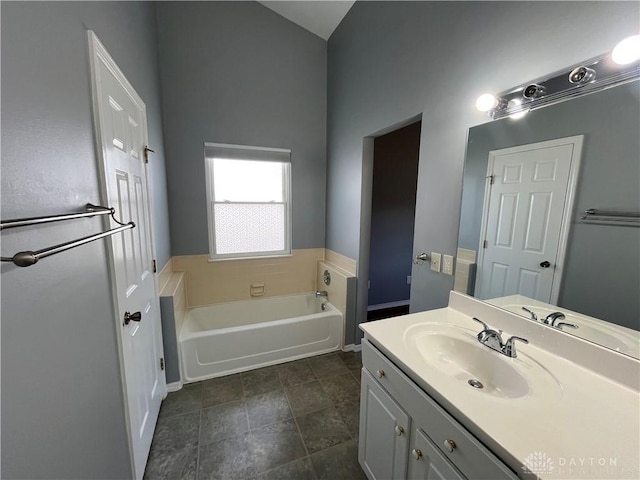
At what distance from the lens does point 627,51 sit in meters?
0.85

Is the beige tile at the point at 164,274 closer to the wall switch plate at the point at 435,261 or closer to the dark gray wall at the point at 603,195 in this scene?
the wall switch plate at the point at 435,261

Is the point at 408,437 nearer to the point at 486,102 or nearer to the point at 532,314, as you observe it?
the point at 532,314

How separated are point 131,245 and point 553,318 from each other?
2088 mm

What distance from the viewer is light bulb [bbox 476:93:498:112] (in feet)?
4.20

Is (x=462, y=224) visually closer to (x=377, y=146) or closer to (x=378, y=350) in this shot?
(x=378, y=350)

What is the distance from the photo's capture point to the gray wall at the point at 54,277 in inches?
22.6

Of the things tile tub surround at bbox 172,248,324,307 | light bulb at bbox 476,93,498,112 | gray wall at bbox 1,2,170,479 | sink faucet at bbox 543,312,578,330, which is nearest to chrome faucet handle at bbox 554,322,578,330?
sink faucet at bbox 543,312,578,330

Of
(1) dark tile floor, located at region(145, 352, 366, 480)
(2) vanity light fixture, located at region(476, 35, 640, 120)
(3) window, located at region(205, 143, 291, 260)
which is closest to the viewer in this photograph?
(2) vanity light fixture, located at region(476, 35, 640, 120)

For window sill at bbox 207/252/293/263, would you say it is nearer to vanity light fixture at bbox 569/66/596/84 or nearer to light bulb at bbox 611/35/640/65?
vanity light fixture at bbox 569/66/596/84

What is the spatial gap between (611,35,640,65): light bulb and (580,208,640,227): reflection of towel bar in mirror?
0.51 meters

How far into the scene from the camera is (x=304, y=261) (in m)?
3.21

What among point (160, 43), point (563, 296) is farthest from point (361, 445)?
point (160, 43)

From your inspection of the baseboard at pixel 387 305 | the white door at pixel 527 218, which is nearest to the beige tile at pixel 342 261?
the baseboard at pixel 387 305

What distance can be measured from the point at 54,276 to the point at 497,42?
6.70ft
